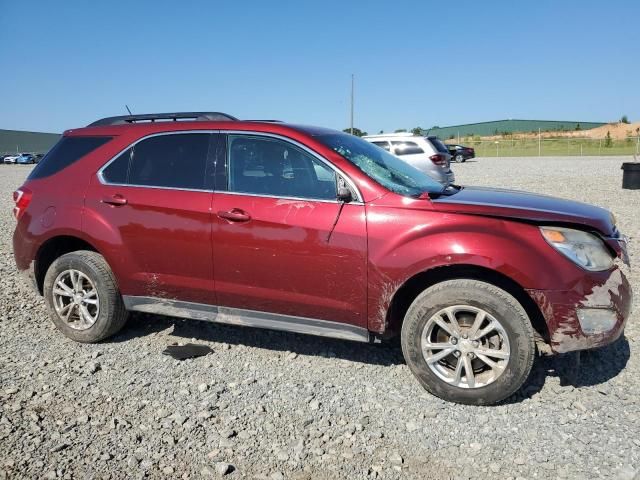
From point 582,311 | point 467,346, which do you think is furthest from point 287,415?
point 582,311

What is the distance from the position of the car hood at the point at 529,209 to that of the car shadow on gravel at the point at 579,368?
0.94 m

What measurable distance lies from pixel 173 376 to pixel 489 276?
2.37m

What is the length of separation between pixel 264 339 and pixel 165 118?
2106 mm

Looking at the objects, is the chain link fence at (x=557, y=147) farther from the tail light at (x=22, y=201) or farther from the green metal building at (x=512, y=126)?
the tail light at (x=22, y=201)

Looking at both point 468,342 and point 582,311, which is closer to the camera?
point 582,311

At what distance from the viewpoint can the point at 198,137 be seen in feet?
13.9

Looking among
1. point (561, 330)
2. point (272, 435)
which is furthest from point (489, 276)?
point (272, 435)

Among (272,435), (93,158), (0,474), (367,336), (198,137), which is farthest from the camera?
(93,158)

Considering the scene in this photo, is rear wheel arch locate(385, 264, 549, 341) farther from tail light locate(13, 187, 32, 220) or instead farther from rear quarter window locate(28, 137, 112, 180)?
tail light locate(13, 187, 32, 220)

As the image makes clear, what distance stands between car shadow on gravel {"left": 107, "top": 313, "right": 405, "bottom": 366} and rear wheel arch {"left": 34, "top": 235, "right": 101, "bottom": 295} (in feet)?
2.79

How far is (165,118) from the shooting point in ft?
15.1

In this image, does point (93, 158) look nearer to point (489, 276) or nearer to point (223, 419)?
point (223, 419)

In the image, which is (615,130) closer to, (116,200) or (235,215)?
(235,215)

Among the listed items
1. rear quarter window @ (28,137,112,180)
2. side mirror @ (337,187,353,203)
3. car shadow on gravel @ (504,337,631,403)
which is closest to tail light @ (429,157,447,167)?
car shadow on gravel @ (504,337,631,403)
